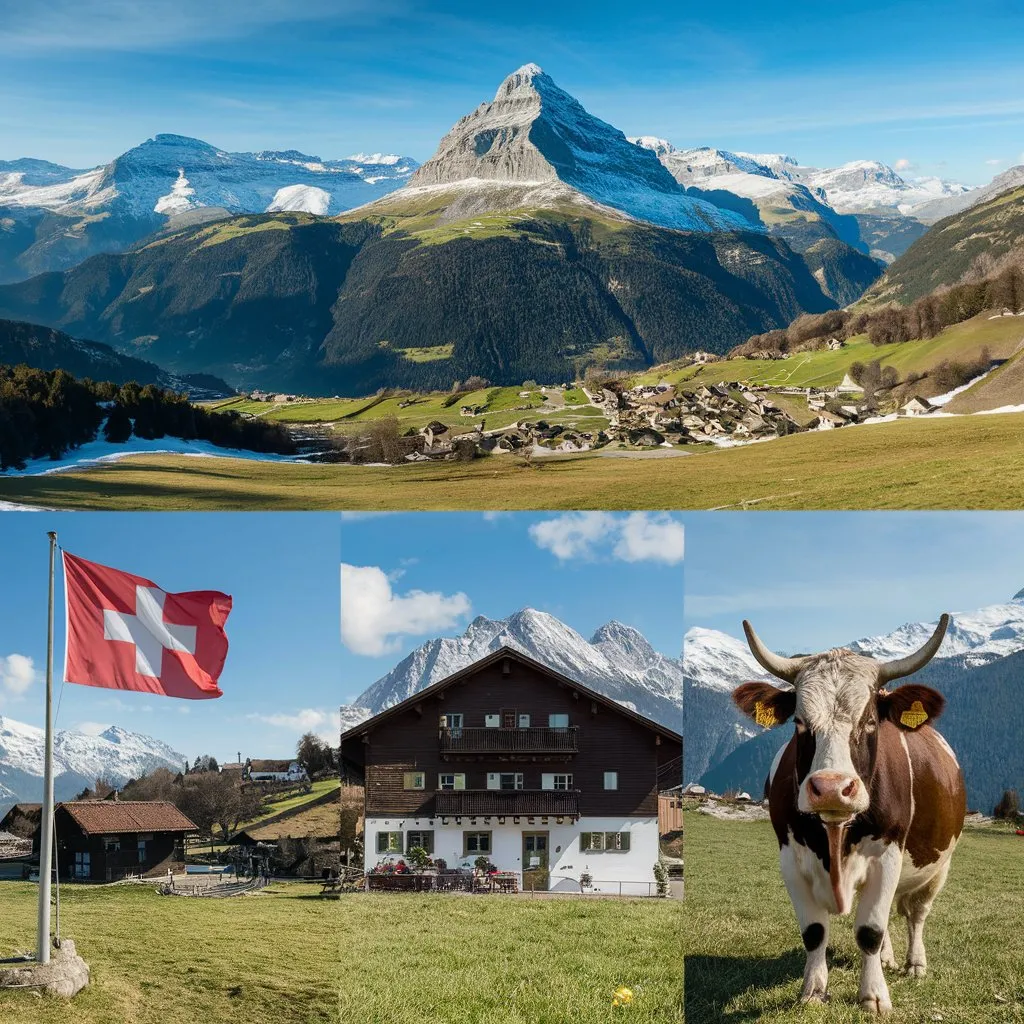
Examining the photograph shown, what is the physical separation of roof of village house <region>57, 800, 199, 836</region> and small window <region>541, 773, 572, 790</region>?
8.24 metres

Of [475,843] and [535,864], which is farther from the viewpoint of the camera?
[535,864]

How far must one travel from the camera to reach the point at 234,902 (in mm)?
13805

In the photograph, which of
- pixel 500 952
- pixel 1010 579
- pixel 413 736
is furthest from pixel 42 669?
pixel 1010 579

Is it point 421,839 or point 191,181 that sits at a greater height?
point 191,181

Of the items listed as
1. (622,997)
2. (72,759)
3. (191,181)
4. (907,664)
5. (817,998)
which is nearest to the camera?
(907,664)

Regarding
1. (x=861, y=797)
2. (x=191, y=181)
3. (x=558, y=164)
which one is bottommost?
(x=861, y=797)

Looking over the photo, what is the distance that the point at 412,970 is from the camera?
920cm

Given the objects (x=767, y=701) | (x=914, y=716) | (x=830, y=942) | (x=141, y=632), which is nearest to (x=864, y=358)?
(x=141, y=632)

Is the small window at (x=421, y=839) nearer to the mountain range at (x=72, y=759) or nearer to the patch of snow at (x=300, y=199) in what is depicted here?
the mountain range at (x=72, y=759)

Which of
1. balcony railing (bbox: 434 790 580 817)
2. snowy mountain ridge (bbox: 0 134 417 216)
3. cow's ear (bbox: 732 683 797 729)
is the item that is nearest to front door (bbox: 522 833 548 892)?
balcony railing (bbox: 434 790 580 817)

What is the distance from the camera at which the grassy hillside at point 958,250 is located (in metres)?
27.4

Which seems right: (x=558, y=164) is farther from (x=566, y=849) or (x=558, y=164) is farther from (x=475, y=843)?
(x=475, y=843)

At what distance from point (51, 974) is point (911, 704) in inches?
275

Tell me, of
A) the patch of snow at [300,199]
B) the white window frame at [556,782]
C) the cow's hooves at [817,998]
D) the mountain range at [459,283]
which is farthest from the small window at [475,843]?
the patch of snow at [300,199]
